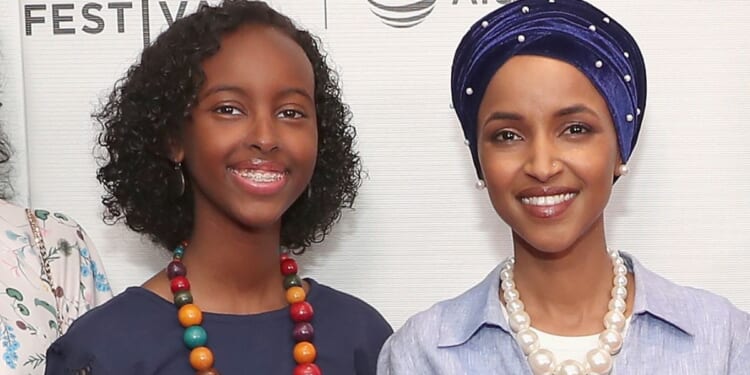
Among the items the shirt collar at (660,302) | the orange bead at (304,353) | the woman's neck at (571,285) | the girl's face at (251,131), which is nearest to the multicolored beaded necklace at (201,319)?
the orange bead at (304,353)

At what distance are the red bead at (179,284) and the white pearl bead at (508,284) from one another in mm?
435

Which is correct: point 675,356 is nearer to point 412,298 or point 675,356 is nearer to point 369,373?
point 369,373

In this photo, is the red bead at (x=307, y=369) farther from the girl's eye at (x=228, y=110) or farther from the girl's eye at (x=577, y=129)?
the girl's eye at (x=577, y=129)

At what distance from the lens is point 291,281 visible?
1517mm

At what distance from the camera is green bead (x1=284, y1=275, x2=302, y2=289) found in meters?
1.52

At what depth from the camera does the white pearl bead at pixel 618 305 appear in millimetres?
1245

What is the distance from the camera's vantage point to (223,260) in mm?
1462

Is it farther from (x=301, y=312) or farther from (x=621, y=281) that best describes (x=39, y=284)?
(x=621, y=281)

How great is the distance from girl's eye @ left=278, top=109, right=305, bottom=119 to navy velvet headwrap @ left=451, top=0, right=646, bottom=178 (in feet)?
0.93

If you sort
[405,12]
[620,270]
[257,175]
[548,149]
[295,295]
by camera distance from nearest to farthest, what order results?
[548,149] → [620,270] → [257,175] → [295,295] → [405,12]

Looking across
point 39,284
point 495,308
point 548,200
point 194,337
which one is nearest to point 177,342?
point 194,337

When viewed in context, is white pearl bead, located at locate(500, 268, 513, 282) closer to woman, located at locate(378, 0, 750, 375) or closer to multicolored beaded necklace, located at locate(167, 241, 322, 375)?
woman, located at locate(378, 0, 750, 375)

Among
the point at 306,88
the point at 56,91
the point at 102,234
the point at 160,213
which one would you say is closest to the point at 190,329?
the point at 160,213

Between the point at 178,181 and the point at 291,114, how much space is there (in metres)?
0.20
